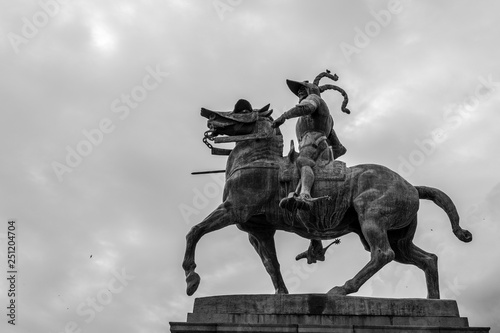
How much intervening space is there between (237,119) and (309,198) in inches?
107

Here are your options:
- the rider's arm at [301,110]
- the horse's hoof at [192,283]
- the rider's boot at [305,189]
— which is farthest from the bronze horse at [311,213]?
the rider's arm at [301,110]

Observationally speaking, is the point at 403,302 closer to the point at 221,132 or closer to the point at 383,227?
the point at 383,227

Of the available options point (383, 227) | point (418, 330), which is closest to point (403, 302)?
point (418, 330)

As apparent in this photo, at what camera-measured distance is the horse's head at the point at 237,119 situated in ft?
49.6

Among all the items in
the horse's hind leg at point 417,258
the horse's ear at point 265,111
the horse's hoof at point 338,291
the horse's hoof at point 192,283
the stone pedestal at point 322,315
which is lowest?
the stone pedestal at point 322,315

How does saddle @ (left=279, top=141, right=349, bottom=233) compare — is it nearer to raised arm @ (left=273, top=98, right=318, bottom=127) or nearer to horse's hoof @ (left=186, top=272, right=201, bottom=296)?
raised arm @ (left=273, top=98, right=318, bottom=127)

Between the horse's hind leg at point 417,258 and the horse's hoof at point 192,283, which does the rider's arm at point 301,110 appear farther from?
the horse's hoof at point 192,283

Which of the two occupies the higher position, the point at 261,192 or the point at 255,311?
the point at 261,192

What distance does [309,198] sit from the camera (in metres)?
13.5

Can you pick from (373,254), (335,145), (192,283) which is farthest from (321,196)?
(192,283)

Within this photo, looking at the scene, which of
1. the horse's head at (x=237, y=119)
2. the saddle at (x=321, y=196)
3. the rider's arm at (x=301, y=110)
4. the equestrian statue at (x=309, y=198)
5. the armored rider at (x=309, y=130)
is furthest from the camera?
the horse's head at (x=237, y=119)

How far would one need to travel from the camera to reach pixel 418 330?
12.4 metres

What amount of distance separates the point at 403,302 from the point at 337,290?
1.22 meters

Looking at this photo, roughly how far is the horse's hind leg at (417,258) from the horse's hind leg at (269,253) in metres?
2.48
